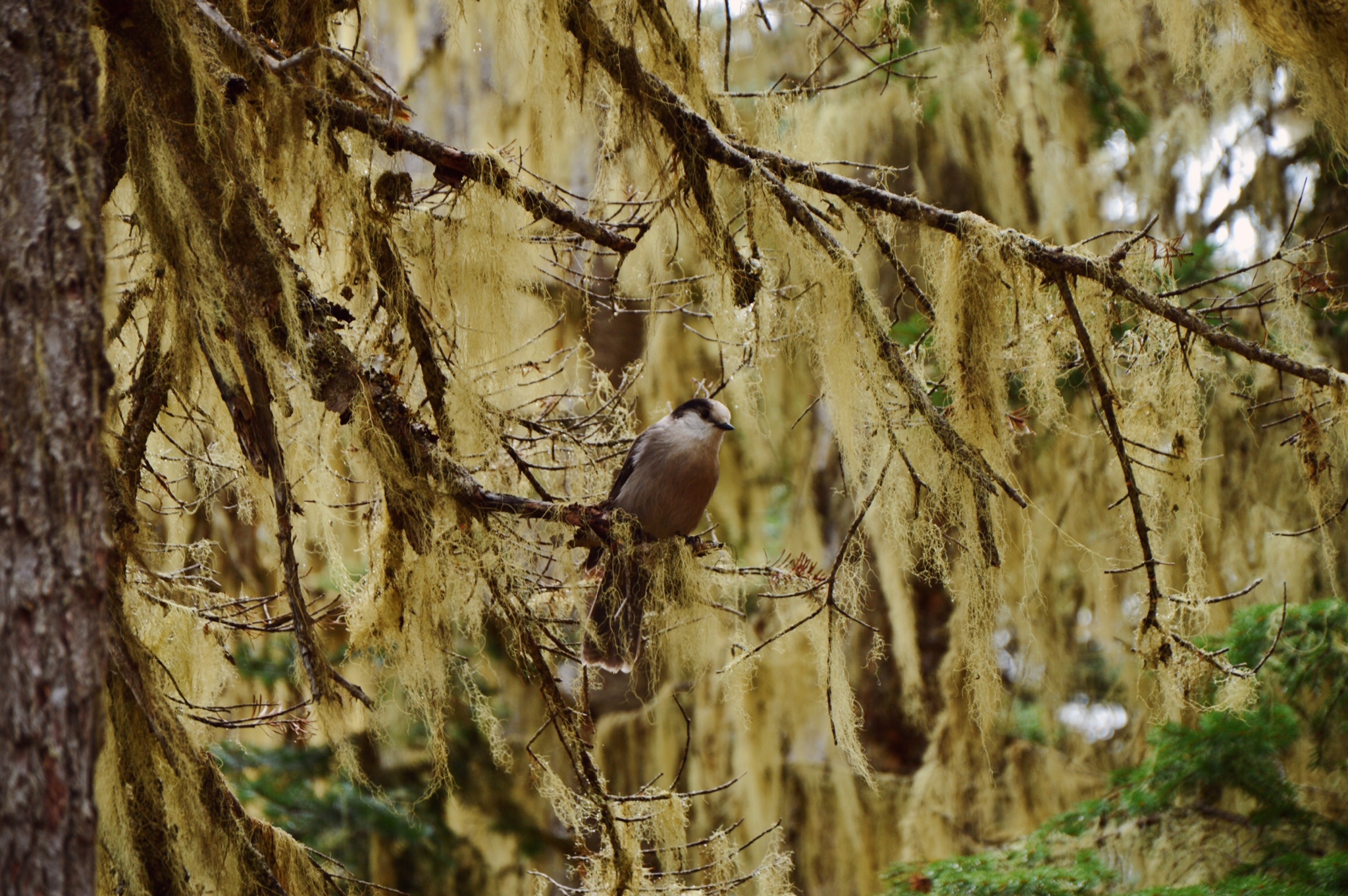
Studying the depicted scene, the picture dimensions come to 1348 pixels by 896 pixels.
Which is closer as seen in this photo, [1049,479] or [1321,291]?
[1321,291]

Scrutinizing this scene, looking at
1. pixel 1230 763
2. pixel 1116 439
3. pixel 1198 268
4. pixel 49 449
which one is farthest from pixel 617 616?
pixel 1198 268

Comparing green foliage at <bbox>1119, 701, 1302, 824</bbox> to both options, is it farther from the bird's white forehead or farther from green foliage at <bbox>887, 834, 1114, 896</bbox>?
the bird's white forehead

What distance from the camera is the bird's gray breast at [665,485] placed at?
3.17 metres

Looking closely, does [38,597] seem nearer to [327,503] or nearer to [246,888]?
[246,888]

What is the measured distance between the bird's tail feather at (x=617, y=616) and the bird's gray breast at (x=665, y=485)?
46 cm

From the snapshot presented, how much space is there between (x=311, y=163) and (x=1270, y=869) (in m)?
2.84

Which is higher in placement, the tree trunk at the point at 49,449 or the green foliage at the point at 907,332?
the green foliage at the point at 907,332

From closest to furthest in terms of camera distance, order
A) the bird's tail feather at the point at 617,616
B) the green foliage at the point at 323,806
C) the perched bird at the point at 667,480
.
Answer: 1. the bird's tail feather at the point at 617,616
2. the perched bird at the point at 667,480
3. the green foliage at the point at 323,806

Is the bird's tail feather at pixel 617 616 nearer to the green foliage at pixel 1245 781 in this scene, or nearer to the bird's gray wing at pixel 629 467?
the bird's gray wing at pixel 629 467

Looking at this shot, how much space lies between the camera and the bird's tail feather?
8.21 feet

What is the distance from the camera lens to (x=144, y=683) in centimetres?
195

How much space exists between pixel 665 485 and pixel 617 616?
0.72 m

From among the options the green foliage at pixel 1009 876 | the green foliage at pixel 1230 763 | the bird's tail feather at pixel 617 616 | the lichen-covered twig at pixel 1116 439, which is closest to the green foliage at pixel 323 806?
the bird's tail feather at pixel 617 616

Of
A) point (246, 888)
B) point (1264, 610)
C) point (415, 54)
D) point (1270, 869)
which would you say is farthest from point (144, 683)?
point (415, 54)
